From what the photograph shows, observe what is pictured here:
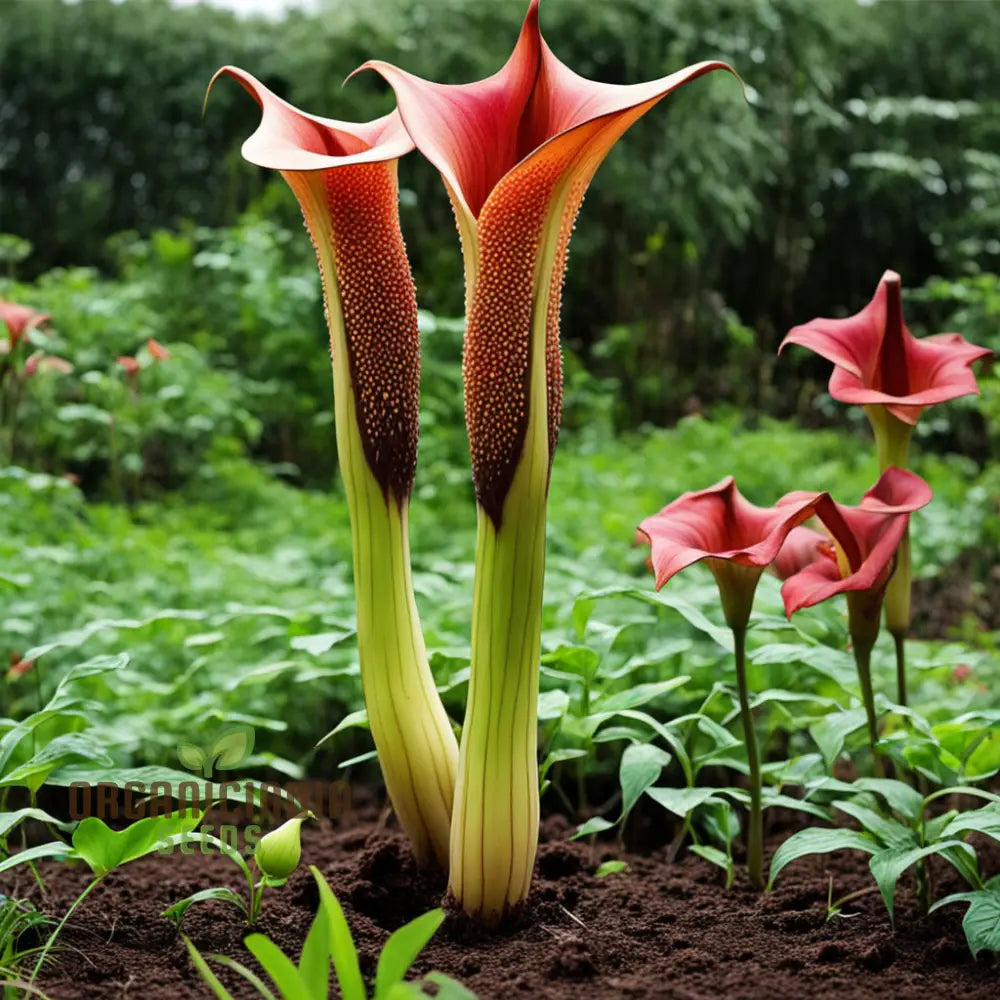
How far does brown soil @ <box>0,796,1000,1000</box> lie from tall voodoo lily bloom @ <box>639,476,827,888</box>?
158 mm

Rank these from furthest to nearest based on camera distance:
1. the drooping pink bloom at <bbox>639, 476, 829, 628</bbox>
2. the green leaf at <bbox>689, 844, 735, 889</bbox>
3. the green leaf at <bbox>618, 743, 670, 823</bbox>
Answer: the green leaf at <bbox>689, 844, 735, 889</bbox>, the green leaf at <bbox>618, 743, 670, 823</bbox>, the drooping pink bloom at <bbox>639, 476, 829, 628</bbox>

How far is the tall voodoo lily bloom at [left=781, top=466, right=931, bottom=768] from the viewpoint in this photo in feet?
4.43

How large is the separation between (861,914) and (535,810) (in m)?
0.45

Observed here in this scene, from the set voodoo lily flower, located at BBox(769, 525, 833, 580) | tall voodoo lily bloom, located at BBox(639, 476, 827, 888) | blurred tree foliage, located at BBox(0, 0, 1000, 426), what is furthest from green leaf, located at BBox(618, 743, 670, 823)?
blurred tree foliage, located at BBox(0, 0, 1000, 426)

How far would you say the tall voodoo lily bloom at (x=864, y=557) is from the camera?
1350 mm

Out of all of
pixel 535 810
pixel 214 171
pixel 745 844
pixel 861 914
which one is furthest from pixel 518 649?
pixel 214 171

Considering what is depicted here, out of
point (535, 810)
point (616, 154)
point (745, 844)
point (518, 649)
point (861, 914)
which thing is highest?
point (616, 154)

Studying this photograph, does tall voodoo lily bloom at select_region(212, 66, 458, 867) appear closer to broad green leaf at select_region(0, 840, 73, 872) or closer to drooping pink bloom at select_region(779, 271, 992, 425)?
broad green leaf at select_region(0, 840, 73, 872)

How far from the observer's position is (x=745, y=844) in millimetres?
1812

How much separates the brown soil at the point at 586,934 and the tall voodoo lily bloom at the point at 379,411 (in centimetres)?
16

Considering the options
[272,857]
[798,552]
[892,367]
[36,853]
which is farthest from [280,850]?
[892,367]

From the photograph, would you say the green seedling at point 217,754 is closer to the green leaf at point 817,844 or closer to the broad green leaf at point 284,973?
the broad green leaf at point 284,973

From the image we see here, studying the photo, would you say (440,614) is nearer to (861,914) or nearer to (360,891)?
(360,891)

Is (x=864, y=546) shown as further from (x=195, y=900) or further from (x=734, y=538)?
(x=195, y=900)
